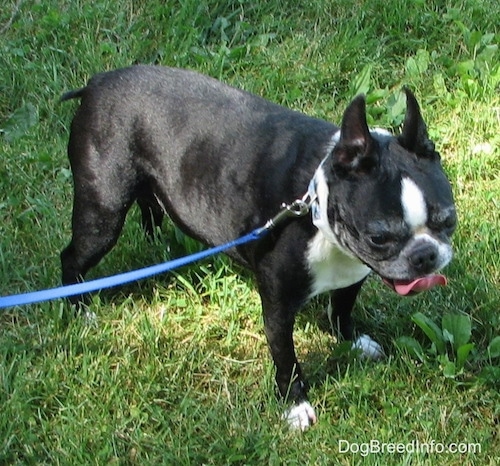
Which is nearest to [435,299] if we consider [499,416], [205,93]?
[499,416]

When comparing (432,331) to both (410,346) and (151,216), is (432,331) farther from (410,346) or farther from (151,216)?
(151,216)

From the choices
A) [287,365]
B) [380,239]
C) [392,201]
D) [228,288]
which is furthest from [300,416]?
[392,201]

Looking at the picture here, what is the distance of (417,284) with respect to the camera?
2838 mm

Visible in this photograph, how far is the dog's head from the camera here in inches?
107

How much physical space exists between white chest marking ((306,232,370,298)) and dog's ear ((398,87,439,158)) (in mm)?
401

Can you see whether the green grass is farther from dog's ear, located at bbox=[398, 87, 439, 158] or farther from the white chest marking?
dog's ear, located at bbox=[398, 87, 439, 158]

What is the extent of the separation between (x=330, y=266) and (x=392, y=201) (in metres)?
0.48

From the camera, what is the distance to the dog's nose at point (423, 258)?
2711 millimetres

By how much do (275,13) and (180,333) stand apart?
2480 mm

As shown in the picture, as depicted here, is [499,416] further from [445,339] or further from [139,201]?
[139,201]

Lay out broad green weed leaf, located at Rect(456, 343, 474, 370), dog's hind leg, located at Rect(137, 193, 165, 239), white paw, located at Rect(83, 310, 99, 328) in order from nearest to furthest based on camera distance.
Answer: broad green weed leaf, located at Rect(456, 343, 474, 370) < white paw, located at Rect(83, 310, 99, 328) < dog's hind leg, located at Rect(137, 193, 165, 239)
